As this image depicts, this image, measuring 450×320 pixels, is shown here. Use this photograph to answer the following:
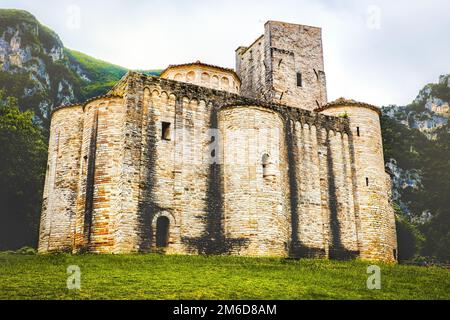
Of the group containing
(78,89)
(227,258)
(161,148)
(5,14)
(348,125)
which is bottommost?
(227,258)

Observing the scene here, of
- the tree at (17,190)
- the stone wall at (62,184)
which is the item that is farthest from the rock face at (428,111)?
the stone wall at (62,184)

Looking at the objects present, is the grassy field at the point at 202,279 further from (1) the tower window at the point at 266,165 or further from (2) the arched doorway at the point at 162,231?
(1) the tower window at the point at 266,165

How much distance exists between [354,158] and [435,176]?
25.7 m

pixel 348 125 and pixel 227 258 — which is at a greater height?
pixel 348 125

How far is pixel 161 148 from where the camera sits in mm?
25312

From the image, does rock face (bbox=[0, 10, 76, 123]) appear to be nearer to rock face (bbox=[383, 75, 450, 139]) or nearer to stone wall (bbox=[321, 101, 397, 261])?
stone wall (bbox=[321, 101, 397, 261])

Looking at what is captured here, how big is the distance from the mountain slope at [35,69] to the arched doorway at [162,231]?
3308cm

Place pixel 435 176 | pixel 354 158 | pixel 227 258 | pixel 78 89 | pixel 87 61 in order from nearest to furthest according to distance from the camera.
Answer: pixel 227 258 < pixel 354 158 < pixel 435 176 < pixel 78 89 < pixel 87 61

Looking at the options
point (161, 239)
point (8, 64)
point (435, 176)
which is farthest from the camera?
point (8, 64)

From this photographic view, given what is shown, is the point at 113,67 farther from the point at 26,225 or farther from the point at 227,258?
the point at 227,258

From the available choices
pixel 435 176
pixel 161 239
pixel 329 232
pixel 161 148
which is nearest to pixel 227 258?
pixel 161 239

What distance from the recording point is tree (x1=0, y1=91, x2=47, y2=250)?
3591 cm

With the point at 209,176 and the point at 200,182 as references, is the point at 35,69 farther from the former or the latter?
the point at 200,182

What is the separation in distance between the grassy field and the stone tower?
58.4 ft
